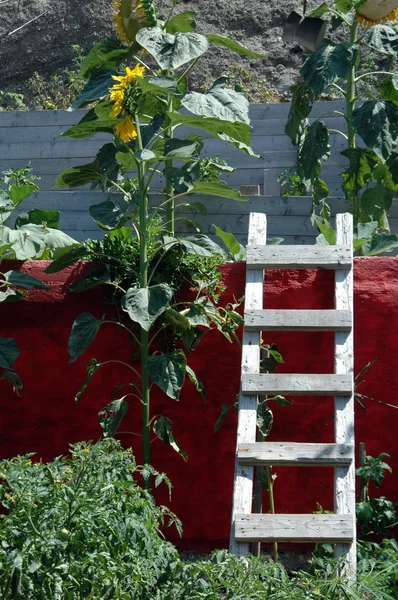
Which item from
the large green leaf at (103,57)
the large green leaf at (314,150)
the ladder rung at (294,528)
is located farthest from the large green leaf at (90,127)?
the ladder rung at (294,528)

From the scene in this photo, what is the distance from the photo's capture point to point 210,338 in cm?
487

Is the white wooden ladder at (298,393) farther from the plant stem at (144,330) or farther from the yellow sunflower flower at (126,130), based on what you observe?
the yellow sunflower flower at (126,130)

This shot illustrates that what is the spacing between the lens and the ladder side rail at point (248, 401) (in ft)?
12.8

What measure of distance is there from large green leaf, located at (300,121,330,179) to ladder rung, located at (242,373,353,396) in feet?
6.46

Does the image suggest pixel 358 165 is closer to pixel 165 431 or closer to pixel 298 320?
pixel 298 320

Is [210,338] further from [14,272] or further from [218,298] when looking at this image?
[14,272]

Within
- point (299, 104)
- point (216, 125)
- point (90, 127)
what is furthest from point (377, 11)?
point (90, 127)

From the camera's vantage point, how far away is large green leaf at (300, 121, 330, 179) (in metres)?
5.84

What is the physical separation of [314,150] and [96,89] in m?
1.72

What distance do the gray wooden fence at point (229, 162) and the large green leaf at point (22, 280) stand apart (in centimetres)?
184

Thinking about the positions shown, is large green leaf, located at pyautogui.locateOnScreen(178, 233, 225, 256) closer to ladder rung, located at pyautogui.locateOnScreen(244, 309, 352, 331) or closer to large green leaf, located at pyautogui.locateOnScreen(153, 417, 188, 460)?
ladder rung, located at pyautogui.locateOnScreen(244, 309, 352, 331)

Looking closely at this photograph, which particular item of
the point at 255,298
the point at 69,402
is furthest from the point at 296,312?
the point at 69,402

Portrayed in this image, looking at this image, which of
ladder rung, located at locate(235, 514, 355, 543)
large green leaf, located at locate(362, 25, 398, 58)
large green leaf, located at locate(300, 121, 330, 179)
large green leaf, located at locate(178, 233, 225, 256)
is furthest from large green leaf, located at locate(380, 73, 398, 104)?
ladder rung, located at locate(235, 514, 355, 543)

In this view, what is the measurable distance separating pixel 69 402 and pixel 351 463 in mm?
1677
